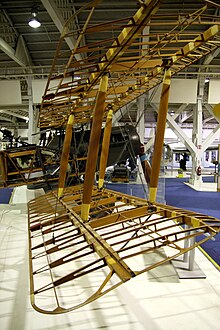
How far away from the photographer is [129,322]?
1965 millimetres

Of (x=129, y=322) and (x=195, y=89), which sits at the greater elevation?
(x=195, y=89)

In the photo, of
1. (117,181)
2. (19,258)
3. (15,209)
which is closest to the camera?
(19,258)

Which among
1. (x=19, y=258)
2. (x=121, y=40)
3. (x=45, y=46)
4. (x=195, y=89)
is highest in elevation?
(x=45, y=46)

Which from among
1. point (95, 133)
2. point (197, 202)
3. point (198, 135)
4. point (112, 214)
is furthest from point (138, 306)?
point (198, 135)

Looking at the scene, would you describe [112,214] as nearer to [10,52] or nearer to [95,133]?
[95,133]

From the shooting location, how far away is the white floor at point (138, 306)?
6.39 ft

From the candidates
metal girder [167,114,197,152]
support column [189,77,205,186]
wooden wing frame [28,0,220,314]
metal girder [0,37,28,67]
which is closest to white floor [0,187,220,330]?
wooden wing frame [28,0,220,314]

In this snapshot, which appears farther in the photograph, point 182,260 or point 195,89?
point 195,89

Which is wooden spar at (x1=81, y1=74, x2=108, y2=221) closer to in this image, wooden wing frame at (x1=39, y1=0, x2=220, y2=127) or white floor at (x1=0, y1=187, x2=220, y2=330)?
wooden wing frame at (x1=39, y1=0, x2=220, y2=127)

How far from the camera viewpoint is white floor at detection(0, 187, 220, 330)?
1.95 m

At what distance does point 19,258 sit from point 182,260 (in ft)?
7.38

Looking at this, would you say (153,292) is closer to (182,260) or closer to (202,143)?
(182,260)

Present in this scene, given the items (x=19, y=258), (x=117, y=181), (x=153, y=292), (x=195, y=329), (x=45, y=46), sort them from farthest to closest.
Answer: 1. (x=117, y=181)
2. (x=45, y=46)
3. (x=19, y=258)
4. (x=153, y=292)
5. (x=195, y=329)

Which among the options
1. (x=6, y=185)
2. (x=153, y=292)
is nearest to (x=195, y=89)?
(x=6, y=185)
